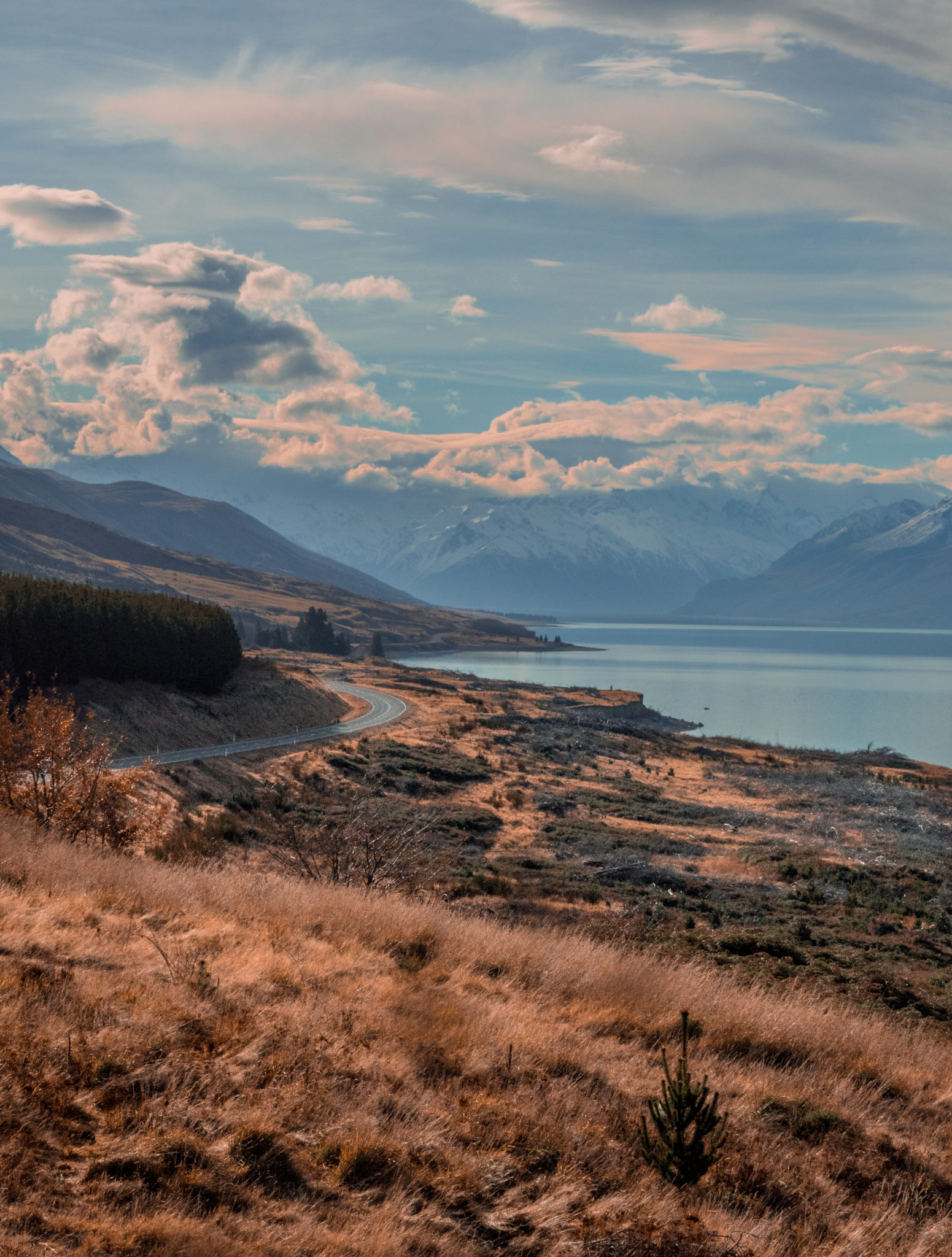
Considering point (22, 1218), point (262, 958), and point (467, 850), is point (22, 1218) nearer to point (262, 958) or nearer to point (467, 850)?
point (262, 958)

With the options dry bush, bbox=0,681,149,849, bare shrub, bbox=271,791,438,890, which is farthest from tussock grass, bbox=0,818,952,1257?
dry bush, bbox=0,681,149,849

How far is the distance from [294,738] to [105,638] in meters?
14.4

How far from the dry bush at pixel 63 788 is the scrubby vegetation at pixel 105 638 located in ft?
105

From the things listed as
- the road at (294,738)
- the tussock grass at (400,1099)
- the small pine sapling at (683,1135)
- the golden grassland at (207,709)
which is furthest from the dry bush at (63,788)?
the golden grassland at (207,709)

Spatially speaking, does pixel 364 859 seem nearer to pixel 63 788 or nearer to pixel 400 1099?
pixel 63 788

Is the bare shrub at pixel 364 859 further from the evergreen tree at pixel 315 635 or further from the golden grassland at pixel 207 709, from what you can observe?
the evergreen tree at pixel 315 635

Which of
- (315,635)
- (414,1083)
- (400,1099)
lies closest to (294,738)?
(414,1083)

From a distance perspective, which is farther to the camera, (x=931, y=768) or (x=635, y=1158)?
(x=931, y=768)

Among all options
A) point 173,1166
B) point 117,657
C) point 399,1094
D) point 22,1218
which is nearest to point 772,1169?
point 399,1094

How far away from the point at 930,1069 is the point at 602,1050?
13.6 ft

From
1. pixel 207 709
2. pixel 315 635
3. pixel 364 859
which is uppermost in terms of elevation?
pixel 364 859

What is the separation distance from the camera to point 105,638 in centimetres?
6012

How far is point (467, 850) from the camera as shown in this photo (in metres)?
34.0

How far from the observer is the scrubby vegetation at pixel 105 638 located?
183 ft
